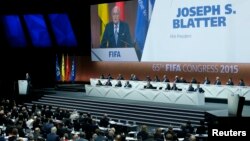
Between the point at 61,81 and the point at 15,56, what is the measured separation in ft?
11.9

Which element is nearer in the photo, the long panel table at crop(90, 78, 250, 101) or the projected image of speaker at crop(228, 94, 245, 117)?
the projected image of speaker at crop(228, 94, 245, 117)

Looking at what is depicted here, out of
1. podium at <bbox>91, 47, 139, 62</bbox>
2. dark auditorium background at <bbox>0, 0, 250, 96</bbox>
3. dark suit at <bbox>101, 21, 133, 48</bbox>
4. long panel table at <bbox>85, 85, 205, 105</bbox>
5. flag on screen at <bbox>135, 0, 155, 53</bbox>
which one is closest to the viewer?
long panel table at <bbox>85, 85, 205, 105</bbox>

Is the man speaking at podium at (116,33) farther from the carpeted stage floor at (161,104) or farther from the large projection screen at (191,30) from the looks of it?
the carpeted stage floor at (161,104)

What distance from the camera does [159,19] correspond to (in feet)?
71.3

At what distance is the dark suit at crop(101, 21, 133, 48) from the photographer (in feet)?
78.2

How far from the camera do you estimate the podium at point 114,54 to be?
23.5 meters

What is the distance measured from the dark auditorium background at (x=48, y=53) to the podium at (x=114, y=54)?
1.22m

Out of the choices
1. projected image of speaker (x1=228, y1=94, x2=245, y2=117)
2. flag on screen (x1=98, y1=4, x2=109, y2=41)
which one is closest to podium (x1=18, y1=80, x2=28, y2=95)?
flag on screen (x1=98, y1=4, x2=109, y2=41)

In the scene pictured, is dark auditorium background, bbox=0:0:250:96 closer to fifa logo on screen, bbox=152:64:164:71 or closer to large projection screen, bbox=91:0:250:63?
fifa logo on screen, bbox=152:64:164:71

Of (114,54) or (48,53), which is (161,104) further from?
(48,53)

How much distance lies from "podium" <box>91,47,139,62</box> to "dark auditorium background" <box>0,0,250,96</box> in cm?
122

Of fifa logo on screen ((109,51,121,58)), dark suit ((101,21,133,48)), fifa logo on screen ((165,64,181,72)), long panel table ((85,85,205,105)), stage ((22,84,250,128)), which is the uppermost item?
dark suit ((101,21,133,48))

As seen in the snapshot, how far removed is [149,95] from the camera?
63.8ft

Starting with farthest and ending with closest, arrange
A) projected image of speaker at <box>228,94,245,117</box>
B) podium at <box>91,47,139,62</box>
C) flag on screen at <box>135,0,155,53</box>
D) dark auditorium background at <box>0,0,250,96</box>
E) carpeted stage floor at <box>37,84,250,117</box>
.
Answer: dark auditorium background at <box>0,0,250,96</box>, podium at <box>91,47,139,62</box>, flag on screen at <box>135,0,155,53</box>, carpeted stage floor at <box>37,84,250,117</box>, projected image of speaker at <box>228,94,245,117</box>
